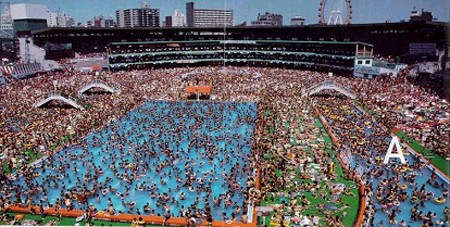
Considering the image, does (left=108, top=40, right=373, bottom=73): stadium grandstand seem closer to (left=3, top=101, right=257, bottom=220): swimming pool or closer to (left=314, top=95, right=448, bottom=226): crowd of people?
(left=314, top=95, right=448, bottom=226): crowd of people

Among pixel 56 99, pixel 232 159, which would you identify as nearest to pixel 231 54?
pixel 56 99

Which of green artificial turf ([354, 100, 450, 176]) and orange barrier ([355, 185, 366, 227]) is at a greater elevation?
green artificial turf ([354, 100, 450, 176])

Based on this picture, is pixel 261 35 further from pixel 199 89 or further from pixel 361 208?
pixel 361 208

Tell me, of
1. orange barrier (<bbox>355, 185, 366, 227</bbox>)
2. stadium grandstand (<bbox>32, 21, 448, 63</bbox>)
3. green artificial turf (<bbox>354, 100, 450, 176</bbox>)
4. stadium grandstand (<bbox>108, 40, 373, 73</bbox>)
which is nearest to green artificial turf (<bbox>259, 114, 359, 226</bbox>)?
orange barrier (<bbox>355, 185, 366, 227</bbox>)

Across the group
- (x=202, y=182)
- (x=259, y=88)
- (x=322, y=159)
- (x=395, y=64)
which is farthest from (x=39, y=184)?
(x=395, y=64)

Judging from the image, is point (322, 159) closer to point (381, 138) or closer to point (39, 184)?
point (381, 138)

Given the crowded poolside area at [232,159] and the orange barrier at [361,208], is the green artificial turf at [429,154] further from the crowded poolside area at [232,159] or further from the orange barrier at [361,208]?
the orange barrier at [361,208]
